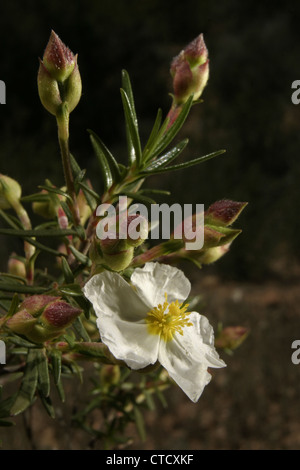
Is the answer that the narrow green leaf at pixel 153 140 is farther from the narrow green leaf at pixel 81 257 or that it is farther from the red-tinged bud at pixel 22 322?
the red-tinged bud at pixel 22 322

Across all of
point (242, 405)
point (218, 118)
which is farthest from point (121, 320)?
point (218, 118)

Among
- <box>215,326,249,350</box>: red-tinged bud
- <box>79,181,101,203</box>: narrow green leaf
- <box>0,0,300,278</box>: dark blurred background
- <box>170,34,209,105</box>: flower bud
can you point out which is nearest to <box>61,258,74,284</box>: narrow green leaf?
<box>79,181,101,203</box>: narrow green leaf

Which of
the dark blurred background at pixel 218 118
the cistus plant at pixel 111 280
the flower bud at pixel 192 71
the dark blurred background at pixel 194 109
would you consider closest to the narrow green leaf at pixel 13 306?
the cistus plant at pixel 111 280

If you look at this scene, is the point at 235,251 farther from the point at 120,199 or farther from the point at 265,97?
the point at 120,199

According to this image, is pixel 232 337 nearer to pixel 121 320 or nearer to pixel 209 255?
pixel 209 255

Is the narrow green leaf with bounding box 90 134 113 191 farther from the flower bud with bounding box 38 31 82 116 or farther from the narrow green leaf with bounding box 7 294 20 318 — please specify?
the narrow green leaf with bounding box 7 294 20 318

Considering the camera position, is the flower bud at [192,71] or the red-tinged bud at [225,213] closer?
the red-tinged bud at [225,213]
